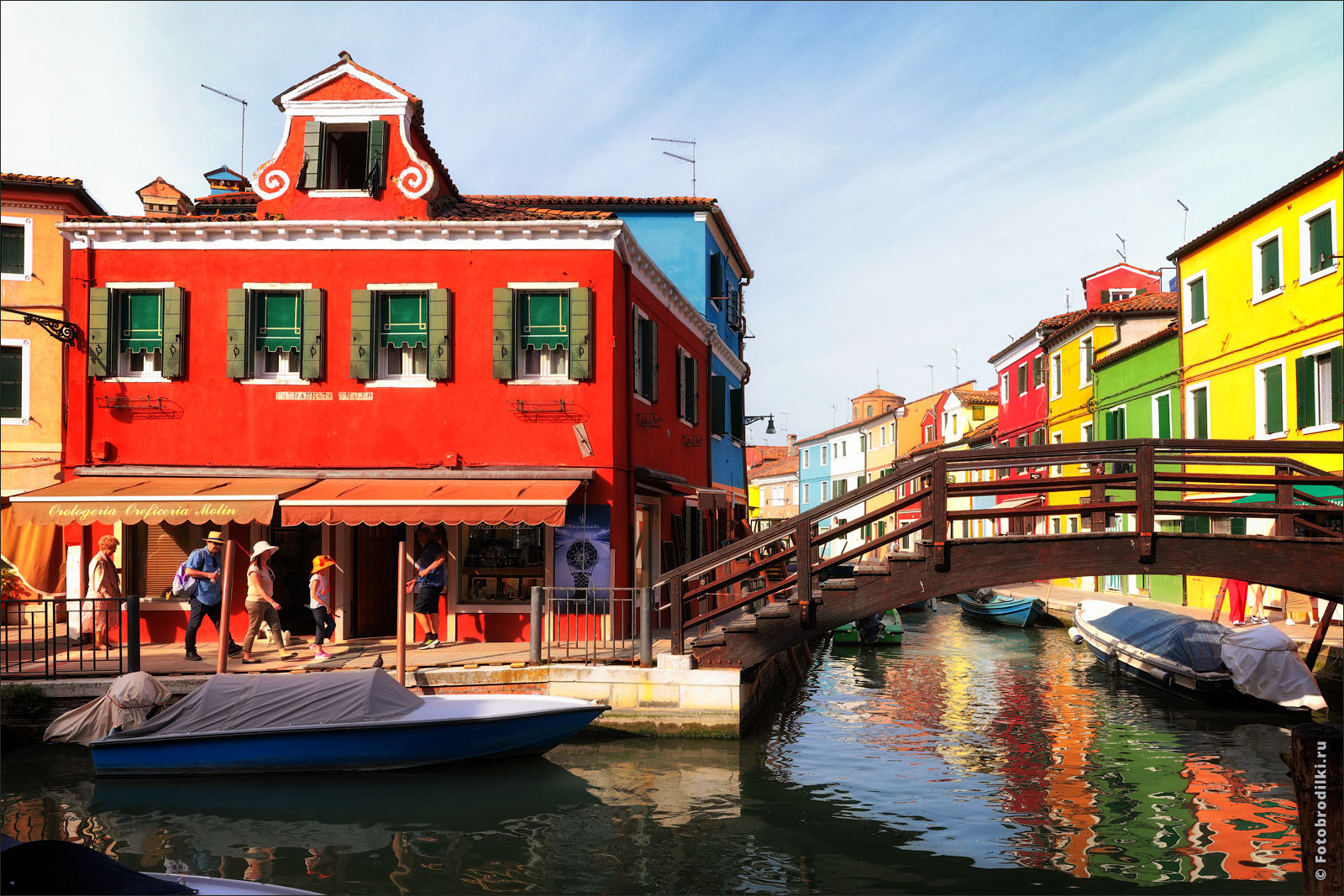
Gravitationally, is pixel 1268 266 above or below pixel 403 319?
above

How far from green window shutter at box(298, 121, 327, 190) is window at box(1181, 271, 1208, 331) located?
20859 mm

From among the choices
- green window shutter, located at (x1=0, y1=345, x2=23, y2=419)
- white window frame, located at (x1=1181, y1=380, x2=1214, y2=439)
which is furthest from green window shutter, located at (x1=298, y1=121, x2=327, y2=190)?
white window frame, located at (x1=1181, y1=380, x2=1214, y2=439)

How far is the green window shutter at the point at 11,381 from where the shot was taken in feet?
61.8

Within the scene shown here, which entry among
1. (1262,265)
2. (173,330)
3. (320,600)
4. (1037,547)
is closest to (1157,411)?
(1262,265)

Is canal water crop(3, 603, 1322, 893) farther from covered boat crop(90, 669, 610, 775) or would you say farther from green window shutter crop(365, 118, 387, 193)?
green window shutter crop(365, 118, 387, 193)

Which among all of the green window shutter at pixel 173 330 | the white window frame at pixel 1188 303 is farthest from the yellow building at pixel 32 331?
the white window frame at pixel 1188 303

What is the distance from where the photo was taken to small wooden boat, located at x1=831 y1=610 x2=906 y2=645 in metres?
24.7

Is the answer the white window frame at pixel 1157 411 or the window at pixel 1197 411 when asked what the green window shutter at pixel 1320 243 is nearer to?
the window at pixel 1197 411

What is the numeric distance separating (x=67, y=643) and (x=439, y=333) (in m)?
6.95

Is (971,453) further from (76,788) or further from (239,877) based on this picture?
(76,788)

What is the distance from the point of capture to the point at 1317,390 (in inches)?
794

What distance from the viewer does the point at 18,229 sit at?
1978cm

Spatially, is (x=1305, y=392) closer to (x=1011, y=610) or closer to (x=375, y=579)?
(x=1011, y=610)

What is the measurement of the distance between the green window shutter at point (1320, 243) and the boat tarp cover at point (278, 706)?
62.4 feet
